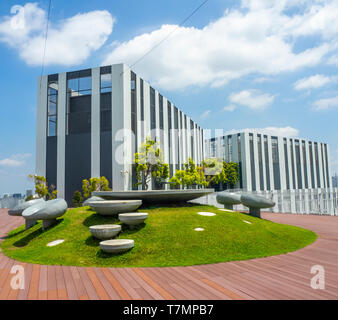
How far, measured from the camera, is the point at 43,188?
25.0 meters

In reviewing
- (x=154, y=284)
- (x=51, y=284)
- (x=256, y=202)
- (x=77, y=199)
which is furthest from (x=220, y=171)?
(x=51, y=284)

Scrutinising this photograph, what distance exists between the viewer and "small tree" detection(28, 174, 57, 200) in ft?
81.7

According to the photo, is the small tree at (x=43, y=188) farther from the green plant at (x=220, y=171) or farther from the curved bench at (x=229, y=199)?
the green plant at (x=220, y=171)

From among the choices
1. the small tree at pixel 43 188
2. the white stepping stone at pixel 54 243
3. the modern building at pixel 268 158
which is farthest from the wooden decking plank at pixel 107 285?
the modern building at pixel 268 158

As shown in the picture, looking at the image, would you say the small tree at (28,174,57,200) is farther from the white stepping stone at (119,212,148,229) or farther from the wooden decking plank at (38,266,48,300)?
the wooden decking plank at (38,266,48,300)

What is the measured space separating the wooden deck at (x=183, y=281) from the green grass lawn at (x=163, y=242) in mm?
492

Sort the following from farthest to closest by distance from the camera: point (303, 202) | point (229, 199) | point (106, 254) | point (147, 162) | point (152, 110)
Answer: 1. point (152, 110)
2. point (147, 162)
3. point (303, 202)
4. point (229, 199)
5. point (106, 254)

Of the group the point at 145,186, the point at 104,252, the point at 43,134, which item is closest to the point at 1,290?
the point at 104,252

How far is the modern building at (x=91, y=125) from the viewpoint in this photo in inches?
1009

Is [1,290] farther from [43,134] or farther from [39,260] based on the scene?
[43,134]

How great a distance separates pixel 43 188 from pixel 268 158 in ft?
139

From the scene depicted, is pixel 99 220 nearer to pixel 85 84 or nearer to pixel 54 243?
pixel 54 243

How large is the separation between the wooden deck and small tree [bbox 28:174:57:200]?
2080 centimetres
